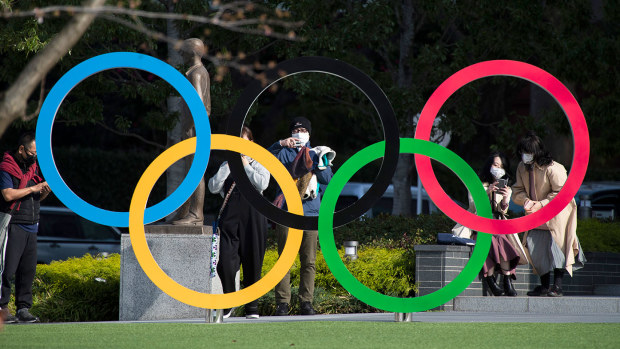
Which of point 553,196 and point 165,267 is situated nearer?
point 165,267

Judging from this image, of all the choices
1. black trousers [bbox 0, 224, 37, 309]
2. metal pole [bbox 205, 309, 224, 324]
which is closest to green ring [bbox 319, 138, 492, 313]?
metal pole [bbox 205, 309, 224, 324]

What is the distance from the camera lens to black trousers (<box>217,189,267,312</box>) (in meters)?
9.64

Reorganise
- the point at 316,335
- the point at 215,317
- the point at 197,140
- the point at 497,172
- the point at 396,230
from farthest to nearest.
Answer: the point at 396,230
the point at 497,172
the point at 215,317
the point at 197,140
the point at 316,335

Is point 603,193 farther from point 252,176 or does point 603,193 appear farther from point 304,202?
point 252,176

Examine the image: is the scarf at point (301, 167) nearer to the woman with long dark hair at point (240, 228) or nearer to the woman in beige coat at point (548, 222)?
the woman with long dark hair at point (240, 228)

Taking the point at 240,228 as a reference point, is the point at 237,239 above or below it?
below

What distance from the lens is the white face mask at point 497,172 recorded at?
10.7m

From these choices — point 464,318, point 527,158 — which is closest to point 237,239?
point 464,318

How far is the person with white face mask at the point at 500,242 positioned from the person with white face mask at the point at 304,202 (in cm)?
212

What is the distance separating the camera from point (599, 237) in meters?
13.2

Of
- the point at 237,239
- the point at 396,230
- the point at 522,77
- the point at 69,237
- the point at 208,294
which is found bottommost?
the point at 208,294

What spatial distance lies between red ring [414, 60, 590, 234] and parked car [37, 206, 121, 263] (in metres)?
8.97

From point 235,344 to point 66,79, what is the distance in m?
3.42

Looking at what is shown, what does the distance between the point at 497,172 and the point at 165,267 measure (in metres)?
4.10
